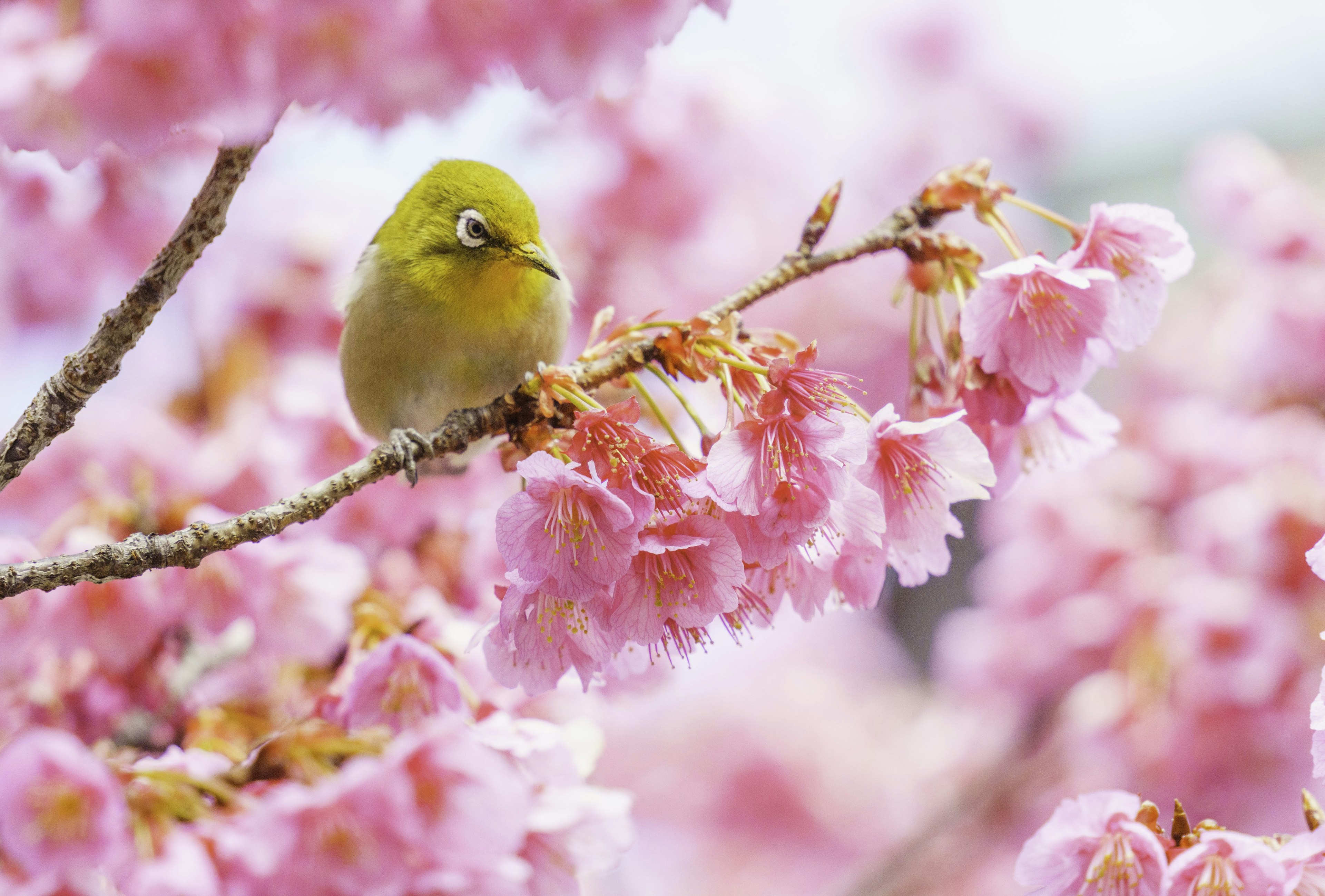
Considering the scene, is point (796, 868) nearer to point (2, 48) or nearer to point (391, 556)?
point (391, 556)

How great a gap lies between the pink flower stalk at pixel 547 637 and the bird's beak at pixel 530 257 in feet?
1.92

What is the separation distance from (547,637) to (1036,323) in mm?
589

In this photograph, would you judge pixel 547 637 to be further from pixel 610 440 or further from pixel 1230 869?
pixel 1230 869

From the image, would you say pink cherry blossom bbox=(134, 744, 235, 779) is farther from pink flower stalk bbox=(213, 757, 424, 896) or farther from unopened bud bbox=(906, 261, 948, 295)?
unopened bud bbox=(906, 261, 948, 295)

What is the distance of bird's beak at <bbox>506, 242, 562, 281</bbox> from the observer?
1.48 m

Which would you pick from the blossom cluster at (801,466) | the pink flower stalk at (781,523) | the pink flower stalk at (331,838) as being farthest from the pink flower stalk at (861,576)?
the pink flower stalk at (331,838)

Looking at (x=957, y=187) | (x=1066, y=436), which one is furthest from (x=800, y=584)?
(x=957, y=187)

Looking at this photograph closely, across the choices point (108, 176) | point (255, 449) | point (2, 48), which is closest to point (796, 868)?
point (255, 449)

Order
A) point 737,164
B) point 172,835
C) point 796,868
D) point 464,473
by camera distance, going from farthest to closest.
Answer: point 796,868, point 737,164, point 464,473, point 172,835

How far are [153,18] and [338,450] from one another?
3.36 ft

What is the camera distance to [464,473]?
204cm

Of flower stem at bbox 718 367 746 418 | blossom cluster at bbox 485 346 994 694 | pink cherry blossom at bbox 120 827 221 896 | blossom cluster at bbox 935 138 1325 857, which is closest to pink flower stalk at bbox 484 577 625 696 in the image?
blossom cluster at bbox 485 346 994 694

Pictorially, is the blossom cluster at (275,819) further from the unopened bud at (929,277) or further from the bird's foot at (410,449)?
the unopened bud at (929,277)

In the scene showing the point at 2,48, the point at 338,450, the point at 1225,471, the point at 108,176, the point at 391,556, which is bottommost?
the point at 1225,471
